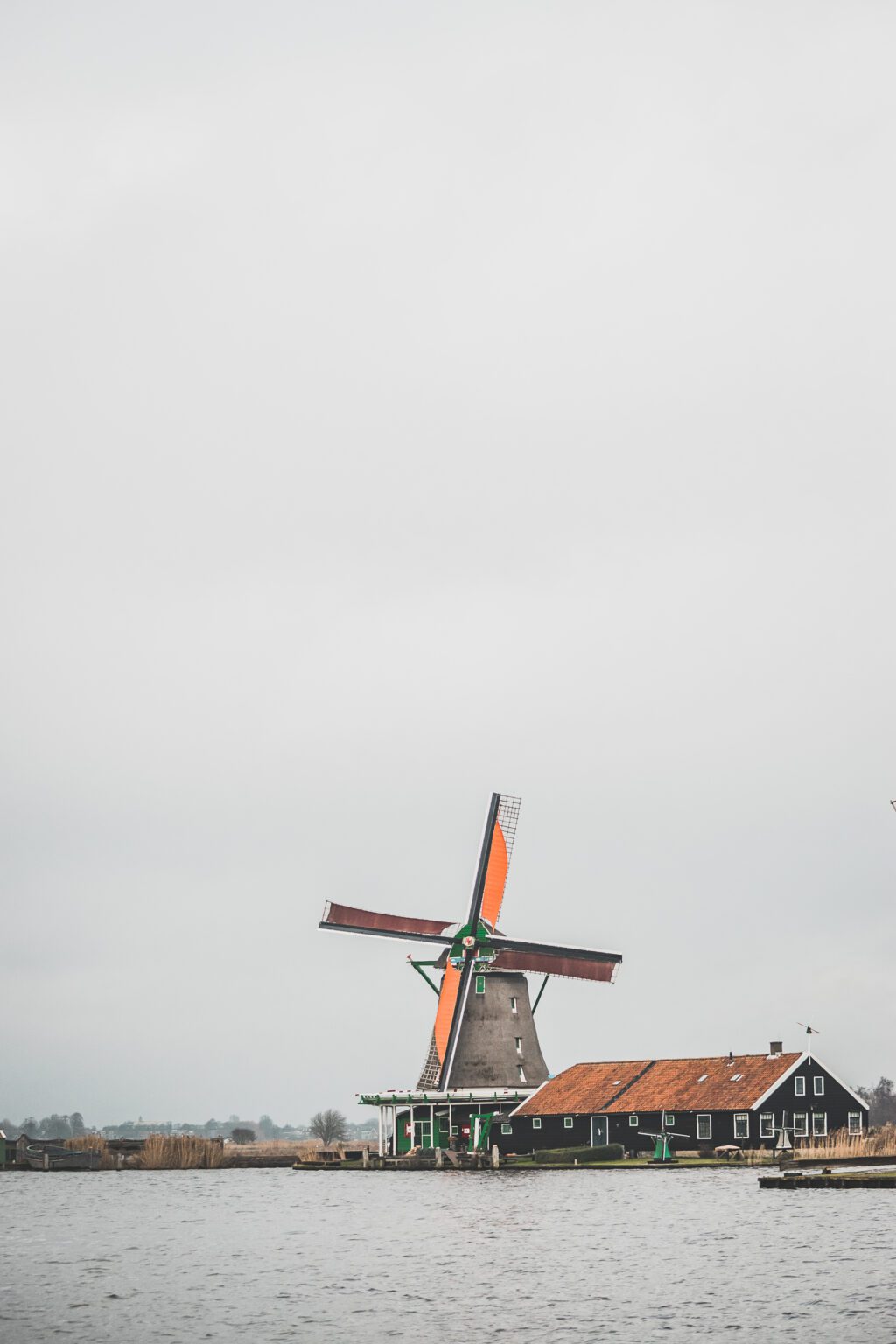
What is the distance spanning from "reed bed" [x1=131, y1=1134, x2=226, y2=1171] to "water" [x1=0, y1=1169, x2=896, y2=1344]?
29.0m

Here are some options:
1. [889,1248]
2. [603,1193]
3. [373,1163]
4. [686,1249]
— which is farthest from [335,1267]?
[373,1163]

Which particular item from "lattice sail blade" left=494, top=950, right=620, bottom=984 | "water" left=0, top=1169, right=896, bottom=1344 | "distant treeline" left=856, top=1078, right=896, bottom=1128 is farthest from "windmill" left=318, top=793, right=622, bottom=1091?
"distant treeline" left=856, top=1078, right=896, bottom=1128

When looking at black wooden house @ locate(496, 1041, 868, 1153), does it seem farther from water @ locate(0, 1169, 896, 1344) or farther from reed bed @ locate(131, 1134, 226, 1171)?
reed bed @ locate(131, 1134, 226, 1171)

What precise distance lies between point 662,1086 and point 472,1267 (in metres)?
34.4

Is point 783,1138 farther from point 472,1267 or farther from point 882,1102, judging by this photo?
point 882,1102

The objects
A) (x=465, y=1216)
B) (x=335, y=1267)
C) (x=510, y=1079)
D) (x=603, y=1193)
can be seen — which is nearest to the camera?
(x=335, y=1267)

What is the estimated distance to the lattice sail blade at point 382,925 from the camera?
67000mm

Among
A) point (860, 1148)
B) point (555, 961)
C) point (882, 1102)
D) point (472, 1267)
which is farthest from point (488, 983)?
point (882, 1102)

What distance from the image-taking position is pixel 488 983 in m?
64.1

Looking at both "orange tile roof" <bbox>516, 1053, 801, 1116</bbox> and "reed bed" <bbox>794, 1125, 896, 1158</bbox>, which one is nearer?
"reed bed" <bbox>794, 1125, 896, 1158</bbox>

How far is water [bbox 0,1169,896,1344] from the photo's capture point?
2233cm

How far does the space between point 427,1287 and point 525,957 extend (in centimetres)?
3880

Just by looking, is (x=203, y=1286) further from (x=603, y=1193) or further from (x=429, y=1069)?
(x=429, y=1069)

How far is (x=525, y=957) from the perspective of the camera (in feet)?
215
